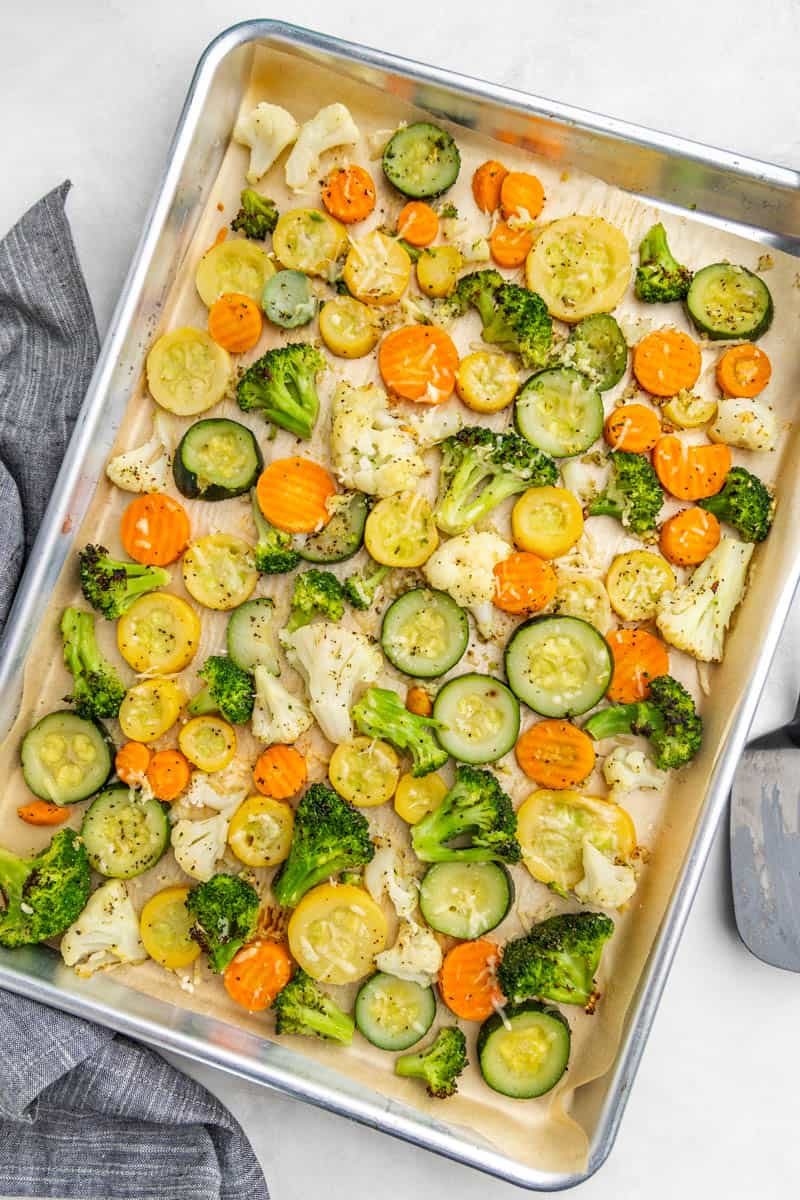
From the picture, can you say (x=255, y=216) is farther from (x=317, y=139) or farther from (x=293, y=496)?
(x=293, y=496)

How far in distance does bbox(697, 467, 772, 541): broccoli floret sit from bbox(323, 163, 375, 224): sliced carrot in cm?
132

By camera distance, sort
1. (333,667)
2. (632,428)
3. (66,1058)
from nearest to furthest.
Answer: (66,1058) → (333,667) → (632,428)

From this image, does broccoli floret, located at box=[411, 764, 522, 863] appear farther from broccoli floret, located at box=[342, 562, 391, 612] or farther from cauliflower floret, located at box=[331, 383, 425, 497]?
cauliflower floret, located at box=[331, 383, 425, 497]

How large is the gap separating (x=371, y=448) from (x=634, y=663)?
96 cm

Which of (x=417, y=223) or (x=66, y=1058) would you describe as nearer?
(x=66, y=1058)

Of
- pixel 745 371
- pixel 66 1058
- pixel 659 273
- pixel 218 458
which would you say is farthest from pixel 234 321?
pixel 66 1058

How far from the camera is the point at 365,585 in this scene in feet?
9.73

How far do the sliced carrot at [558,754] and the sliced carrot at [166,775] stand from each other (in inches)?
38.4

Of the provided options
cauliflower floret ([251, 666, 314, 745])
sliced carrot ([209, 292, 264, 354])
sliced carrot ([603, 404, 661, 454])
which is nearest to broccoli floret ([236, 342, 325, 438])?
sliced carrot ([209, 292, 264, 354])

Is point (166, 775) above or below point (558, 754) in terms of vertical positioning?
below

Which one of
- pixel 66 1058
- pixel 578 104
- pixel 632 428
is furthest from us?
pixel 578 104

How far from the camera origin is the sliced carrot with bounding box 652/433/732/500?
3.00 metres

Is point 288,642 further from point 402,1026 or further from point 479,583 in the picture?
point 402,1026

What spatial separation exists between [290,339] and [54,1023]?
6.63ft
